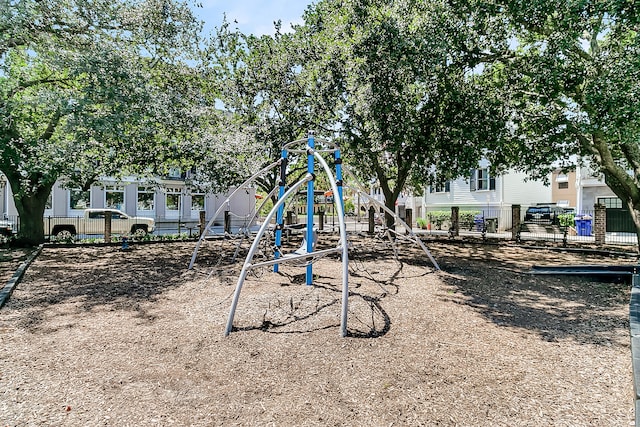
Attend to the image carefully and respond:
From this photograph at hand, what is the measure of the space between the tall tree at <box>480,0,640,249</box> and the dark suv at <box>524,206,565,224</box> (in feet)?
40.9

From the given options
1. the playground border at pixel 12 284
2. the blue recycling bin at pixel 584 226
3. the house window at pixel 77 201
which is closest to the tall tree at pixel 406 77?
the playground border at pixel 12 284

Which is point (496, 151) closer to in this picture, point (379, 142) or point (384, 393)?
point (379, 142)

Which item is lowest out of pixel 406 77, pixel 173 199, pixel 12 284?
pixel 12 284

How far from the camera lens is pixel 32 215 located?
1553cm

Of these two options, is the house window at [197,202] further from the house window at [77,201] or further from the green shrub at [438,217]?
the green shrub at [438,217]

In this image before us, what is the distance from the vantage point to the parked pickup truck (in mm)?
20078

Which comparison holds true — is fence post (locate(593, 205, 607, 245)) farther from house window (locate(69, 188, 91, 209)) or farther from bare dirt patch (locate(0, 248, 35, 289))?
house window (locate(69, 188, 91, 209))

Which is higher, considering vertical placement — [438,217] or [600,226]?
[438,217]

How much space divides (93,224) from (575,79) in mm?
22436

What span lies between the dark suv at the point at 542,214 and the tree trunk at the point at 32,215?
28066mm

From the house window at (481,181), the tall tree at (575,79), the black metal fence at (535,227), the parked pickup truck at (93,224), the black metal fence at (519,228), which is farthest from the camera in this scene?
the house window at (481,181)

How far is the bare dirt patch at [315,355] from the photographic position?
338 centimetres

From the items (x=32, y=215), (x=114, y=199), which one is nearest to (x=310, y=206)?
(x=32, y=215)

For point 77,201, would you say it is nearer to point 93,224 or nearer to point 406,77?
point 93,224
